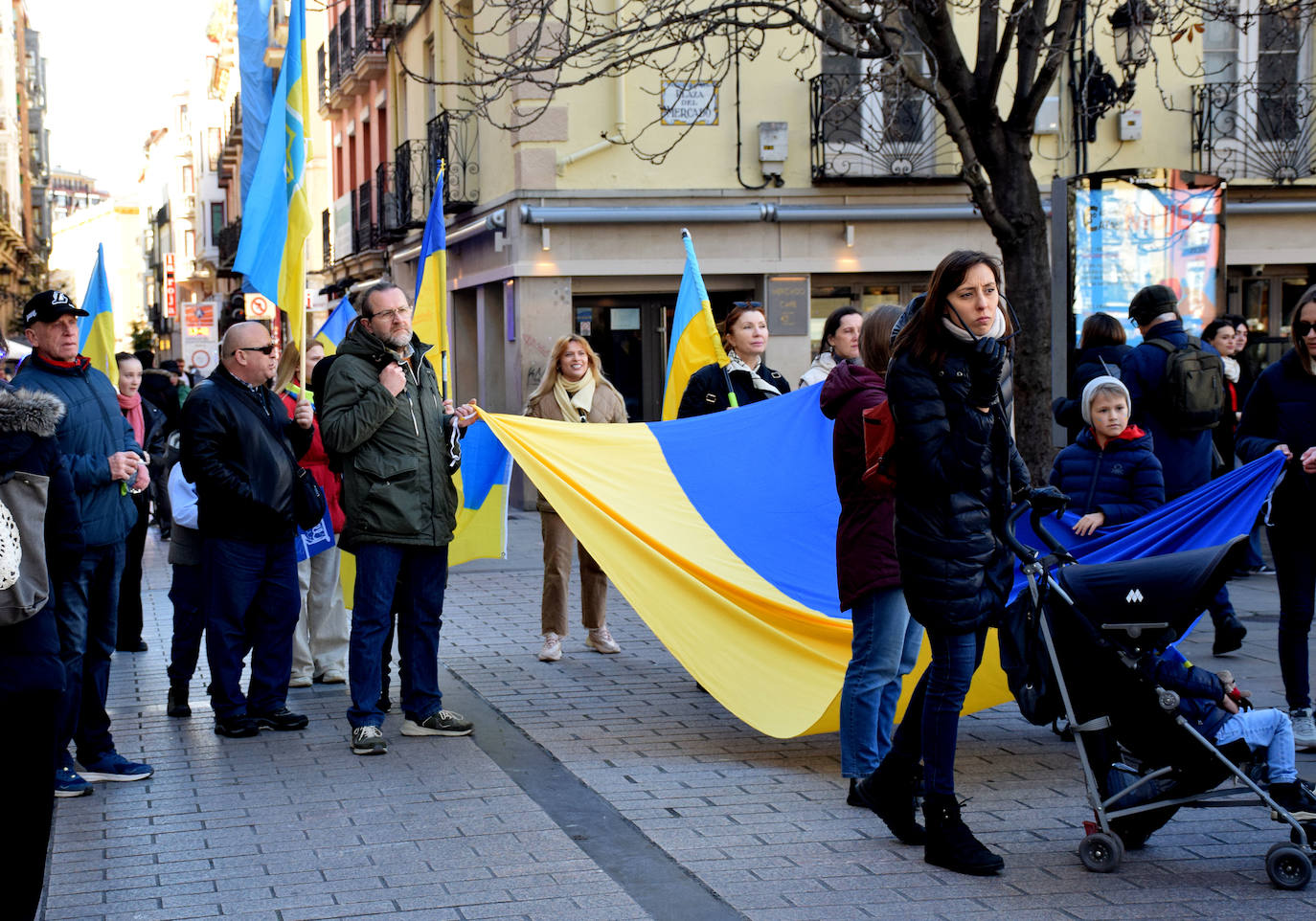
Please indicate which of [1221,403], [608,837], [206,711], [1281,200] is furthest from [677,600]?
[1281,200]

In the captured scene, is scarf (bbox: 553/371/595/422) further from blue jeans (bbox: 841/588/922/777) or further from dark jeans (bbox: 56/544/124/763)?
blue jeans (bbox: 841/588/922/777)

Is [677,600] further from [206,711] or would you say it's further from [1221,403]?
[1221,403]

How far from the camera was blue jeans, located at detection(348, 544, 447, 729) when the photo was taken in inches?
274

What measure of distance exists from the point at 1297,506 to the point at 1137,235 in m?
7.41

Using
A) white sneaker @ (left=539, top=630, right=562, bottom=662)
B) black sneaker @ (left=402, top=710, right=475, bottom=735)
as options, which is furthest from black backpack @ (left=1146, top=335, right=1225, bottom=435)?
black sneaker @ (left=402, top=710, right=475, bottom=735)

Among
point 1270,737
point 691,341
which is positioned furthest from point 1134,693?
point 691,341

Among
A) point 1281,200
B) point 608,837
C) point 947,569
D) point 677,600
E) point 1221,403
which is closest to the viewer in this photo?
point 947,569

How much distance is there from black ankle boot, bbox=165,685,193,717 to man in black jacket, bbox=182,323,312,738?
50cm

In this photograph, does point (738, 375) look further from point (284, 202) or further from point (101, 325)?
point (101, 325)

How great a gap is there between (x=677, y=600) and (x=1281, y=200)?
15999 mm

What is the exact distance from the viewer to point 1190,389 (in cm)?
851

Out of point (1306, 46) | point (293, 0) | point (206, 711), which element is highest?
point (1306, 46)

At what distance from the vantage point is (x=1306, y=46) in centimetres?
2019

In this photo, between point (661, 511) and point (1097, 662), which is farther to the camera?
point (661, 511)
